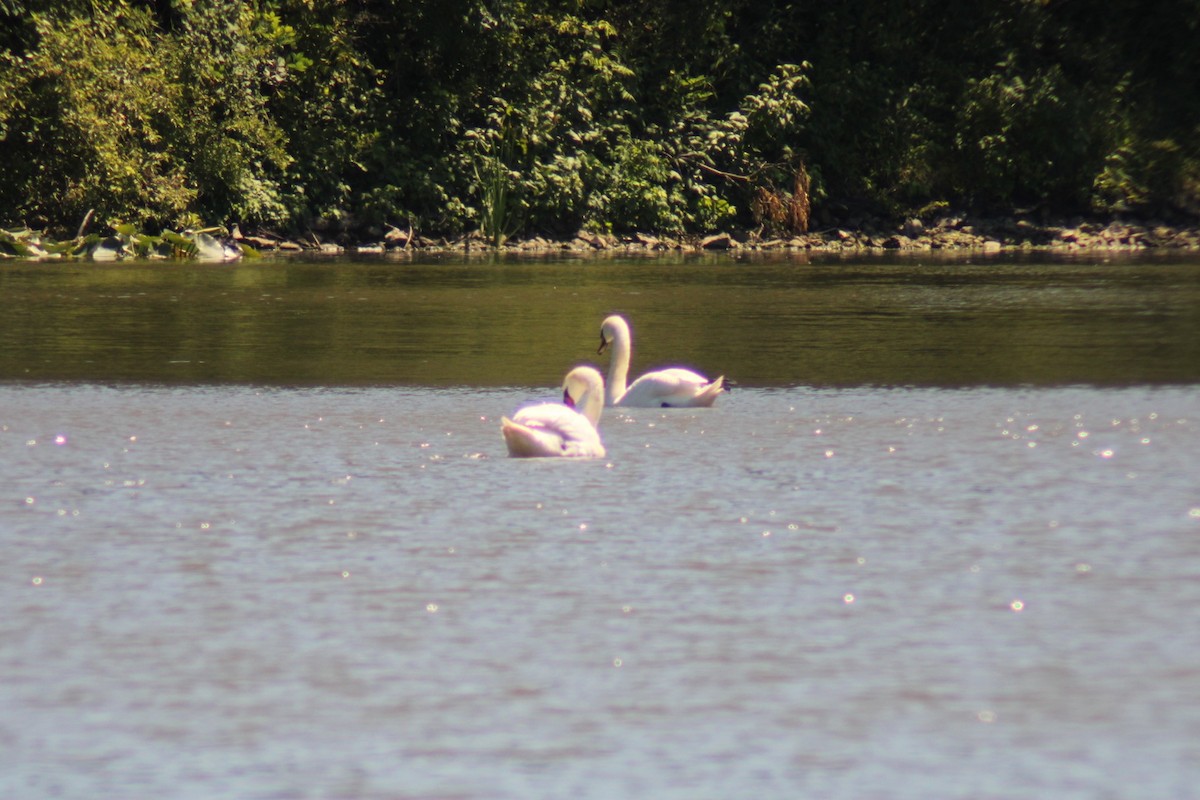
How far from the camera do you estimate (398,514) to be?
7777mm

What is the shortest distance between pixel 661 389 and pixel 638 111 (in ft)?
93.3

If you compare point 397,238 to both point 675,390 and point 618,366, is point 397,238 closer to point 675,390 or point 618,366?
point 618,366

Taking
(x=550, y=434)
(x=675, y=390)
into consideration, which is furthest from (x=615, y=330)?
(x=550, y=434)

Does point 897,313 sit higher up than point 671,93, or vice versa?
point 671,93

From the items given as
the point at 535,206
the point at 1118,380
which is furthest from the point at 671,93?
the point at 1118,380

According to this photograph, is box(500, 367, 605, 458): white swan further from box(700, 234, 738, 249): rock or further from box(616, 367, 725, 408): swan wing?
box(700, 234, 738, 249): rock

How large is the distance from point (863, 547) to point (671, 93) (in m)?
34.2

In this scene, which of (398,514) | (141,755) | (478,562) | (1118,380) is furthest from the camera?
(1118,380)

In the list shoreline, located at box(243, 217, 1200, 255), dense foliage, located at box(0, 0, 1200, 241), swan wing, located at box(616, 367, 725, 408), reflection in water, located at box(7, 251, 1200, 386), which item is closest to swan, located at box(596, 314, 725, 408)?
swan wing, located at box(616, 367, 725, 408)

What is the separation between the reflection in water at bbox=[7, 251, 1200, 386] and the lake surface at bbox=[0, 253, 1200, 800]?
24 cm

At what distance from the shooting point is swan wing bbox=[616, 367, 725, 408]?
12.1 meters

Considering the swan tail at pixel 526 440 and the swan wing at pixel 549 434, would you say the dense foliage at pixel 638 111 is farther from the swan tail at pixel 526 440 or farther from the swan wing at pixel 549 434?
the swan tail at pixel 526 440

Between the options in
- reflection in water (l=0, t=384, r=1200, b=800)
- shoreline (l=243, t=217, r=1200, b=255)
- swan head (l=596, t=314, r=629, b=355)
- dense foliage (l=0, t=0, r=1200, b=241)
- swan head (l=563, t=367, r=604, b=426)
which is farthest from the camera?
shoreline (l=243, t=217, r=1200, b=255)

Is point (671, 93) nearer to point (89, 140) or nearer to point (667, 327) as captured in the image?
point (89, 140)
